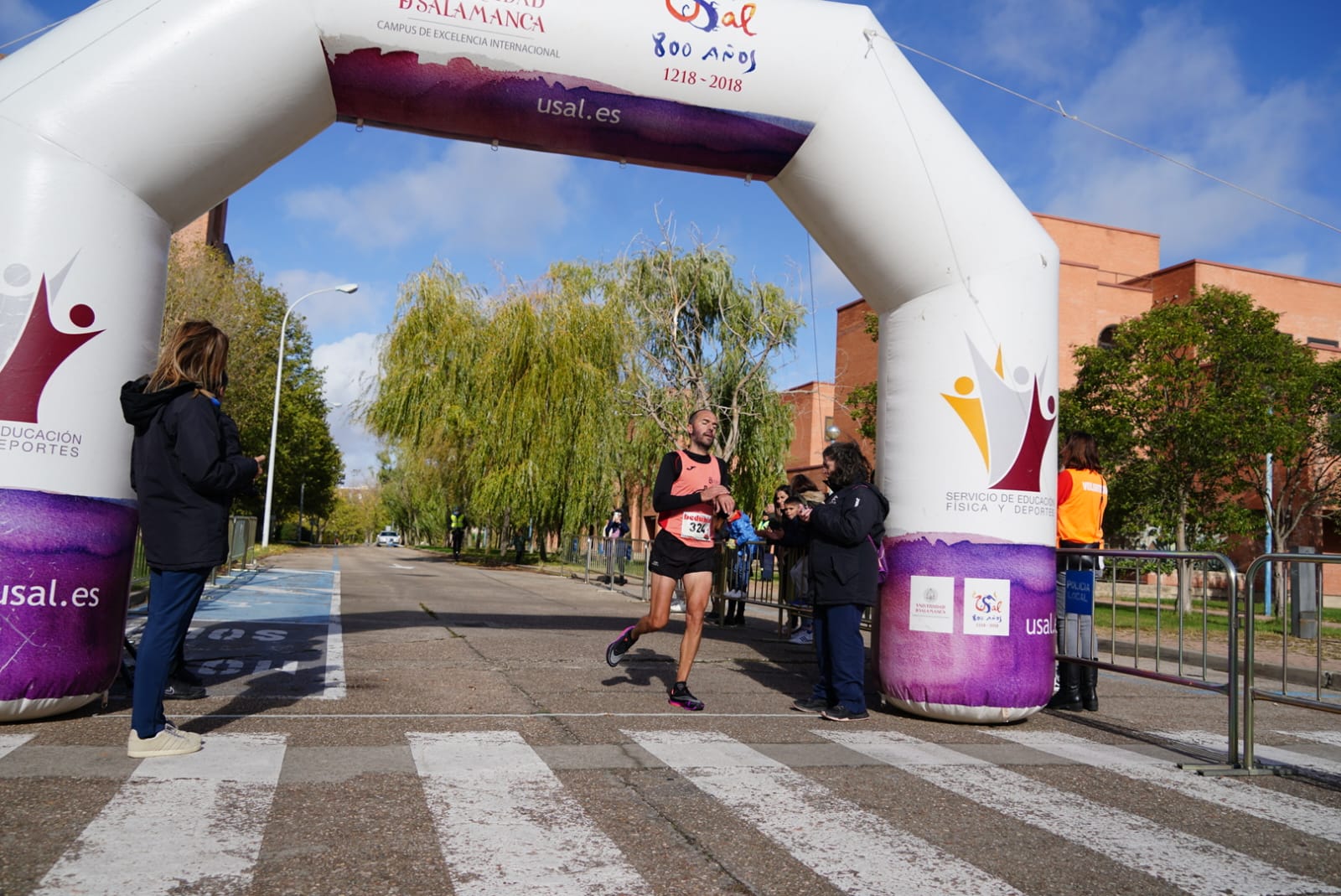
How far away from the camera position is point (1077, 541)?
7715 mm

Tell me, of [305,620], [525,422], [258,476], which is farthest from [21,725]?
[525,422]

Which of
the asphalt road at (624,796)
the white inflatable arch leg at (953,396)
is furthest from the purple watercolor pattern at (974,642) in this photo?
the asphalt road at (624,796)

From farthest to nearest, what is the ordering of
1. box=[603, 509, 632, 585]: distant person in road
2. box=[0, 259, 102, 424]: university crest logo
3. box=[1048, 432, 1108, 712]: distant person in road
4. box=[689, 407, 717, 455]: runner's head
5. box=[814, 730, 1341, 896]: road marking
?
box=[603, 509, 632, 585]: distant person in road
box=[1048, 432, 1108, 712]: distant person in road
box=[689, 407, 717, 455]: runner's head
box=[0, 259, 102, 424]: university crest logo
box=[814, 730, 1341, 896]: road marking

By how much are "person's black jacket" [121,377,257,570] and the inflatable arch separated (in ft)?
2.48

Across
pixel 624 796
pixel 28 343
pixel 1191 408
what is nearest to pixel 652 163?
pixel 28 343

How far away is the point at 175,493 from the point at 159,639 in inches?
26.6

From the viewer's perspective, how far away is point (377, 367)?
3039 centimetres

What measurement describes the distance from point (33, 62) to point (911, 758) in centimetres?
598

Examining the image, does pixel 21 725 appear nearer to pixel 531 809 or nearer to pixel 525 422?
pixel 531 809

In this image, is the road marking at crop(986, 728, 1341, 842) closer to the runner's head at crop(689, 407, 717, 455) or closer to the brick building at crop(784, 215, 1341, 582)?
the runner's head at crop(689, 407, 717, 455)

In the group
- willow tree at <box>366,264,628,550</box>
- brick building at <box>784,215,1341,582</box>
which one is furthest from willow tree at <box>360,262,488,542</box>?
brick building at <box>784,215,1341,582</box>

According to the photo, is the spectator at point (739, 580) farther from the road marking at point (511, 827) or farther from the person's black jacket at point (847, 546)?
the road marking at point (511, 827)

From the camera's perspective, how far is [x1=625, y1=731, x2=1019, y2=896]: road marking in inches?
132

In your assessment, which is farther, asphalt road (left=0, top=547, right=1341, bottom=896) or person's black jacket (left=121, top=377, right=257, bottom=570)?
person's black jacket (left=121, top=377, right=257, bottom=570)
